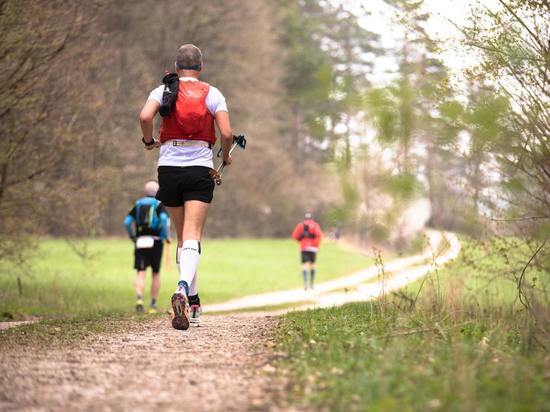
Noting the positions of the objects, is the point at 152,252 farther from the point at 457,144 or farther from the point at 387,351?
the point at 387,351

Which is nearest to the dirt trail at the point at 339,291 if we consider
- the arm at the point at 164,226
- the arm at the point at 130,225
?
the arm at the point at 164,226

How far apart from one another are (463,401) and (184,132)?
13.4ft

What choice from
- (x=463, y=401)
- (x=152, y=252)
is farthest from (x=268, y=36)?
(x=463, y=401)

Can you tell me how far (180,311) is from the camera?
22.2 feet

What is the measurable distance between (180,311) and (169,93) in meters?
1.91

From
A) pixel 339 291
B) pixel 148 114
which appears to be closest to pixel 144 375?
pixel 148 114

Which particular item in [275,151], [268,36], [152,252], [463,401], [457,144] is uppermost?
[268,36]

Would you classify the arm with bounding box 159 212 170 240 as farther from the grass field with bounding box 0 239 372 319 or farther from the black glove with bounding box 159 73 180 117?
the black glove with bounding box 159 73 180 117

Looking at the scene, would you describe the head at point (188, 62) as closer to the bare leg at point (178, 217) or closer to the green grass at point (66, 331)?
the bare leg at point (178, 217)

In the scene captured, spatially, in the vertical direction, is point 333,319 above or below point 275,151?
below

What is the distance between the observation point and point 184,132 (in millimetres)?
7090

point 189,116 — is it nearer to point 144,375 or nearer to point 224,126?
point 224,126

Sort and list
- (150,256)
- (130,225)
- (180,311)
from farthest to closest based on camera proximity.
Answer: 1. (130,225)
2. (150,256)
3. (180,311)

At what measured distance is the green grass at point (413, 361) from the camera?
3.81 m
